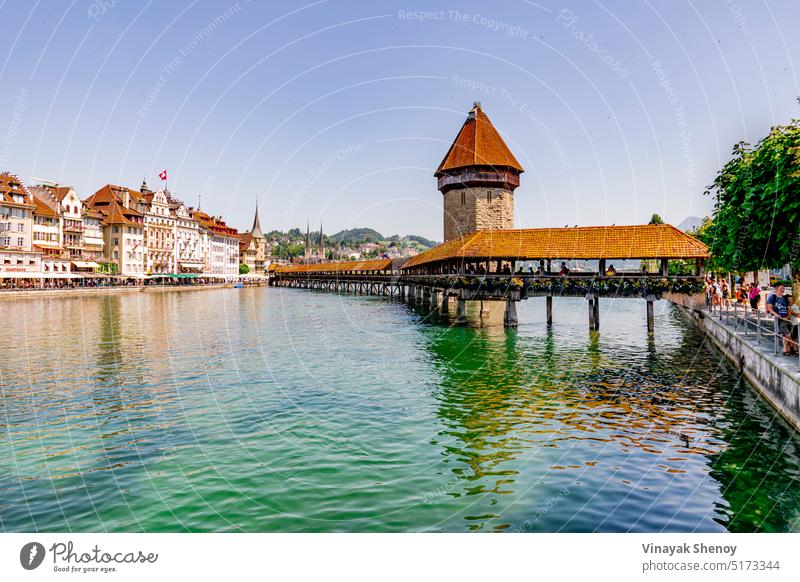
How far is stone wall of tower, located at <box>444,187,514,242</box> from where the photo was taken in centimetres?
4953

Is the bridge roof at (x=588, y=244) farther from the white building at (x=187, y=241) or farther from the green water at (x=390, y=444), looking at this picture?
→ the white building at (x=187, y=241)

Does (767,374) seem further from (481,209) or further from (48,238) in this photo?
(48,238)

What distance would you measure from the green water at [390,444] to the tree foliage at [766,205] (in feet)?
14.4

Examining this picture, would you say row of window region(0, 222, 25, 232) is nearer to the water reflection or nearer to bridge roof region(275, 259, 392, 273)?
bridge roof region(275, 259, 392, 273)

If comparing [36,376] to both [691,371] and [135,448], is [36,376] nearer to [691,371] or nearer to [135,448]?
[135,448]

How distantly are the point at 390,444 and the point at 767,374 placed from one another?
9.87 m

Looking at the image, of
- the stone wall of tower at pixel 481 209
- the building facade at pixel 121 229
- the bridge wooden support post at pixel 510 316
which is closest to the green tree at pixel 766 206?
the bridge wooden support post at pixel 510 316

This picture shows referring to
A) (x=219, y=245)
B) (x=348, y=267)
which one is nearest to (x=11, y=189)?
(x=348, y=267)

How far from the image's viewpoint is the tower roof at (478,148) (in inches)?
1972

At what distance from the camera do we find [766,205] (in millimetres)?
16516

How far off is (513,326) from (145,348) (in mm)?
20281

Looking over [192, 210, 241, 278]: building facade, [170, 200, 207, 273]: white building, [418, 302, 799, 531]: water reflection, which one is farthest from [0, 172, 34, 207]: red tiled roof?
[418, 302, 799, 531]: water reflection

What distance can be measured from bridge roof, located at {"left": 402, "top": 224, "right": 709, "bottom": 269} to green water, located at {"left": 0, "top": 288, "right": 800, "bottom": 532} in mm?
7208
